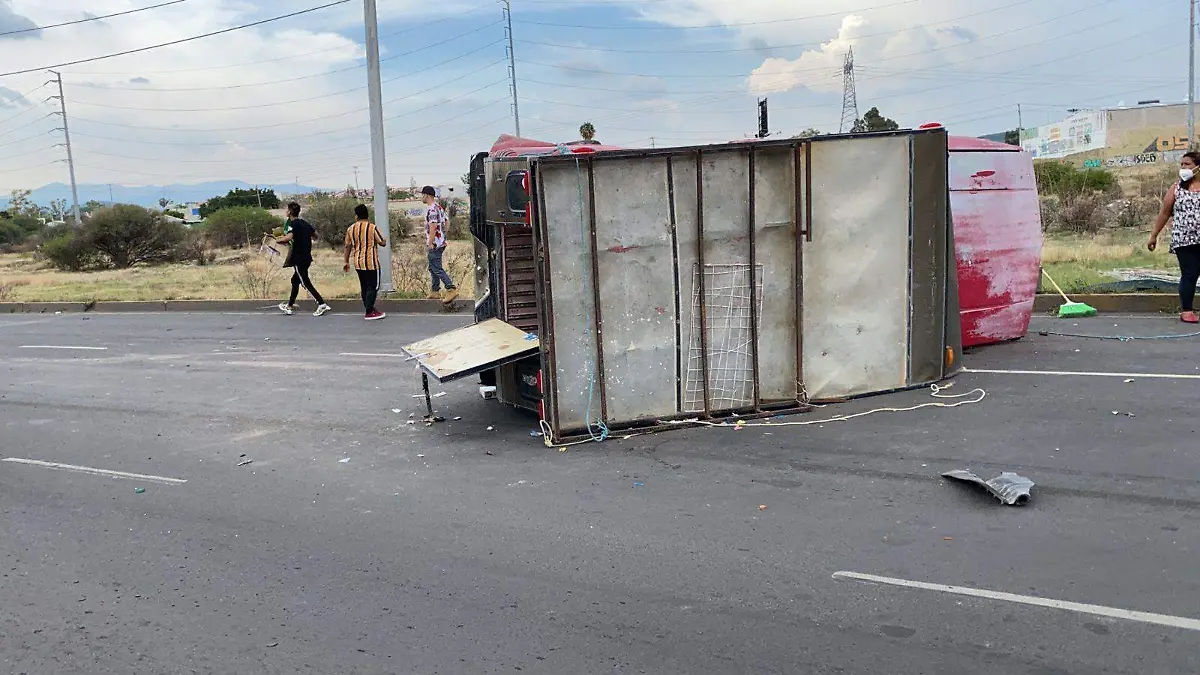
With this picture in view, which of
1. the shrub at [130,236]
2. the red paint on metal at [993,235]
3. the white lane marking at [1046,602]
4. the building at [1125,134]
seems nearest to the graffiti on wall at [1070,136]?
the building at [1125,134]

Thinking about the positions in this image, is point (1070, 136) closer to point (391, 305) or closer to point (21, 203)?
point (391, 305)

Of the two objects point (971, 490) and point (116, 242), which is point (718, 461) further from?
point (116, 242)

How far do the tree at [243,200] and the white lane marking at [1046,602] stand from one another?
260ft

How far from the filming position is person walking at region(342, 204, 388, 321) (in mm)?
14562

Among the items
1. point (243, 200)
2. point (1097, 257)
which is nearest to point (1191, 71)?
point (1097, 257)

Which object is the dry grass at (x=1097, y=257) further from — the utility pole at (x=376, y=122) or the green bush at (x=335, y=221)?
the green bush at (x=335, y=221)

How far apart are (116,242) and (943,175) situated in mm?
40549

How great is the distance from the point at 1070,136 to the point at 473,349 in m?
94.6

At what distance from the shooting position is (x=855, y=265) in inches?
302

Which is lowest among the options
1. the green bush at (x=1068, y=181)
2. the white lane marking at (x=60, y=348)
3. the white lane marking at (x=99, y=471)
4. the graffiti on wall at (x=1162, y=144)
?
the white lane marking at (x=99, y=471)

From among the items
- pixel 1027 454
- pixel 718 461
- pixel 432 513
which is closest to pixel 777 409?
pixel 718 461

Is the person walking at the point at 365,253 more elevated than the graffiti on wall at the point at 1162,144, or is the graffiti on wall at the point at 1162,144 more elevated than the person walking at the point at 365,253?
the graffiti on wall at the point at 1162,144

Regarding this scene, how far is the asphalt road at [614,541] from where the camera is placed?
3803mm

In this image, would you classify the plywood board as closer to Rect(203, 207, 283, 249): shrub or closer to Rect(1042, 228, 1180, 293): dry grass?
Rect(1042, 228, 1180, 293): dry grass
